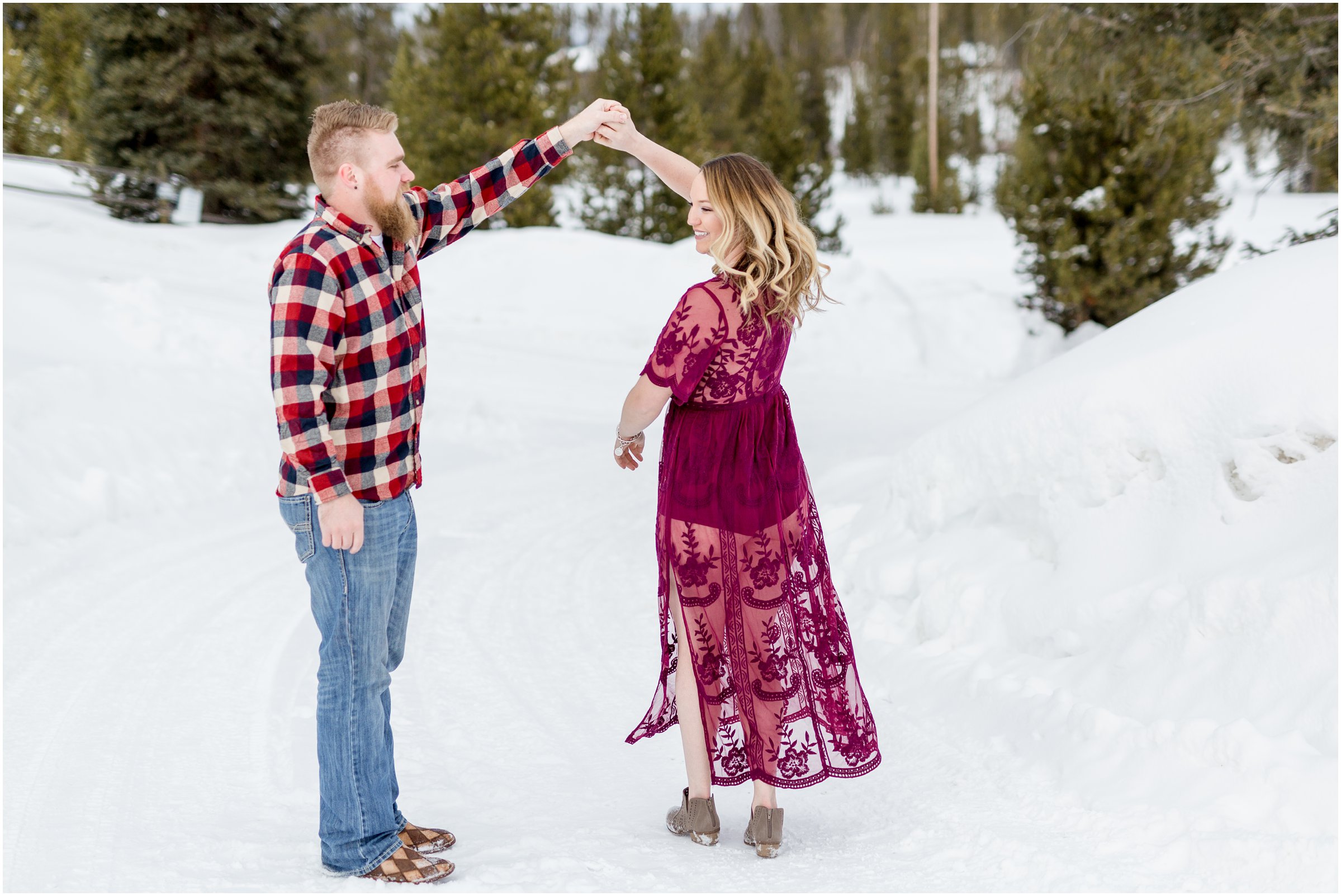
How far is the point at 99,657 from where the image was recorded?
13.8ft

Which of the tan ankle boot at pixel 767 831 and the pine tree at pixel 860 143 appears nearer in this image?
the tan ankle boot at pixel 767 831

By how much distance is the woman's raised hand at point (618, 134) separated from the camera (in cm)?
337

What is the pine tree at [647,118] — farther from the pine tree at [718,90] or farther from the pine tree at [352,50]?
the pine tree at [718,90]

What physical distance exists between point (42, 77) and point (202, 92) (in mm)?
12881

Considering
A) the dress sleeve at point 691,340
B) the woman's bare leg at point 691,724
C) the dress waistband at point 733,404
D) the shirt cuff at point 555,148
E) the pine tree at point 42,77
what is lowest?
the woman's bare leg at point 691,724

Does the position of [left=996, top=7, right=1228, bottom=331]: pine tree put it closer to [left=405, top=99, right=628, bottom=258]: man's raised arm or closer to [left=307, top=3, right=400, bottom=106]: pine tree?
[left=405, top=99, right=628, bottom=258]: man's raised arm

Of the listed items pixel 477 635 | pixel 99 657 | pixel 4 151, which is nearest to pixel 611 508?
pixel 477 635

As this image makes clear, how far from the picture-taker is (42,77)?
27.3m

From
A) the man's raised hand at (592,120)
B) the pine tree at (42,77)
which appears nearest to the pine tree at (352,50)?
the pine tree at (42,77)

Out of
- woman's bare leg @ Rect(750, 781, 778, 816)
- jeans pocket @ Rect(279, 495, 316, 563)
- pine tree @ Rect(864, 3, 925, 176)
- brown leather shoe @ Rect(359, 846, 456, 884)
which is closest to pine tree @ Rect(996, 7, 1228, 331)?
woman's bare leg @ Rect(750, 781, 778, 816)

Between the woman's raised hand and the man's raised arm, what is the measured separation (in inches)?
0.4

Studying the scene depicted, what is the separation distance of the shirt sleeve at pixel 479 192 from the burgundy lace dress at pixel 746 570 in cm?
74

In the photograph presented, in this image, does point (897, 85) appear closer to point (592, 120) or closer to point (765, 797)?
point (592, 120)

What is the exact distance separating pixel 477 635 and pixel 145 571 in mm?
1795
